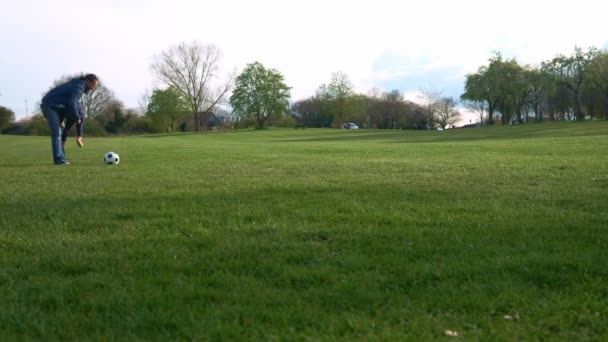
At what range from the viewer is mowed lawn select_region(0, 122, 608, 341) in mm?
2688

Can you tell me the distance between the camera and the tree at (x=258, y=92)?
3009 inches

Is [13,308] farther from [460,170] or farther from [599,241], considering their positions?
[460,170]

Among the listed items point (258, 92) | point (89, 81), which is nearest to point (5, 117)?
point (258, 92)

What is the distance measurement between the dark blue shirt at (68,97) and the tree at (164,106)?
68963 millimetres

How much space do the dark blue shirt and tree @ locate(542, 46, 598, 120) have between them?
215ft

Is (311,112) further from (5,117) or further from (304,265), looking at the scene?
(304,265)

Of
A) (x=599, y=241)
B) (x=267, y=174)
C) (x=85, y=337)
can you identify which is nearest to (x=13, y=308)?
(x=85, y=337)

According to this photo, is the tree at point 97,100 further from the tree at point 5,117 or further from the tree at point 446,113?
the tree at point 446,113

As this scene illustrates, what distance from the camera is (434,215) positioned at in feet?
17.5

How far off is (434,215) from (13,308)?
404cm

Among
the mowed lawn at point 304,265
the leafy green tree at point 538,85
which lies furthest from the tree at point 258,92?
the mowed lawn at point 304,265

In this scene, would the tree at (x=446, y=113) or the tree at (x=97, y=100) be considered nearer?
the tree at (x=97, y=100)

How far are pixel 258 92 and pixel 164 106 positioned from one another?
1602 cm

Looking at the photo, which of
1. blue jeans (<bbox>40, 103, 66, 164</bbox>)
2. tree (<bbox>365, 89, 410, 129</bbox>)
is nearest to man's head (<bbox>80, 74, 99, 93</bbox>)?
blue jeans (<bbox>40, 103, 66, 164</bbox>)
